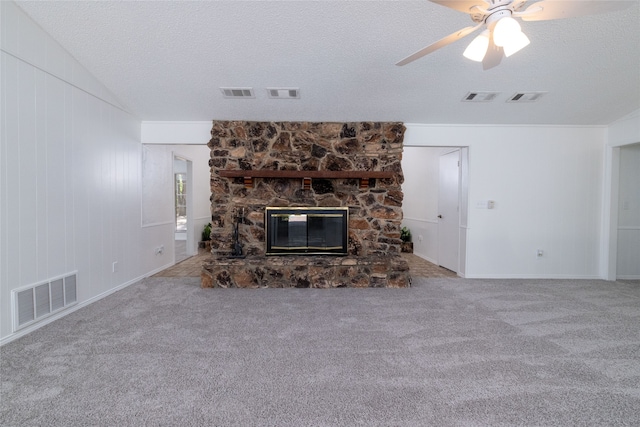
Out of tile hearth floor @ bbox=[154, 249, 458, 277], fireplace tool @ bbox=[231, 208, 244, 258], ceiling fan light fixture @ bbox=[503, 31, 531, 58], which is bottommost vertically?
tile hearth floor @ bbox=[154, 249, 458, 277]

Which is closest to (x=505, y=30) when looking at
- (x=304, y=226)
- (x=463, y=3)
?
(x=463, y=3)

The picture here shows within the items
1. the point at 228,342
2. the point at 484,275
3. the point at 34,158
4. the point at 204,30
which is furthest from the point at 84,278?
the point at 484,275

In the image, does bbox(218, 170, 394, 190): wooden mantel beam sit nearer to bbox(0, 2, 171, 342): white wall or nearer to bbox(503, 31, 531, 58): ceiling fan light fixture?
bbox(0, 2, 171, 342): white wall

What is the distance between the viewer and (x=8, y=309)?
253cm

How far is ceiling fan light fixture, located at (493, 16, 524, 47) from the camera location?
6.07 feet

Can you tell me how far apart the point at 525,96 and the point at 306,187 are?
3.04m

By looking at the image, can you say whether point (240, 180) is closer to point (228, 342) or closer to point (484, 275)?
point (228, 342)

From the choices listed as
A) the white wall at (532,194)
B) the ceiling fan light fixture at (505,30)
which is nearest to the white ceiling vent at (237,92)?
the white wall at (532,194)

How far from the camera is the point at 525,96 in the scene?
3.95m

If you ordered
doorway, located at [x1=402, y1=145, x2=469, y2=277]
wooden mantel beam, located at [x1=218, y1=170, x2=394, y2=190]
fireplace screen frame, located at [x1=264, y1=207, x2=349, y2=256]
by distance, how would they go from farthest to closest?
doorway, located at [x1=402, y1=145, x2=469, y2=277] → fireplace screen frame, located at [x1=264, y1=207, x2=349, y2=256] → wooden mantel beam, located at [x1=218, y1=170, x2=394, y2=190]

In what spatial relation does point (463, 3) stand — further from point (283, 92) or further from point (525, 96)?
point (525, 96)

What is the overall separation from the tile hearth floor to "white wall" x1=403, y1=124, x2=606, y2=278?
590 mm

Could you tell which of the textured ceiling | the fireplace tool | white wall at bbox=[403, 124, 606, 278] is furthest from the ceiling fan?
the fireplace tool

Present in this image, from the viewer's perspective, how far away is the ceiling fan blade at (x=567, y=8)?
1.72 m
